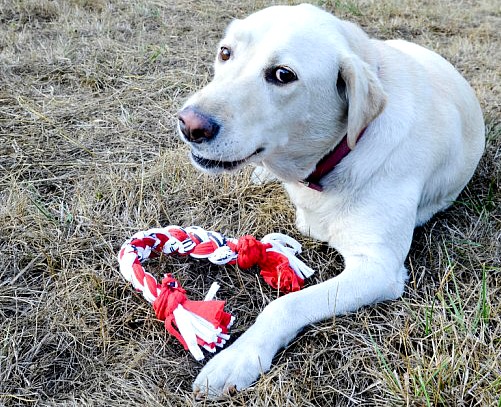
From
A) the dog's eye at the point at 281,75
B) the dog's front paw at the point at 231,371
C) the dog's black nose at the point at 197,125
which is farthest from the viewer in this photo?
the dog's eye at the point at 281,75

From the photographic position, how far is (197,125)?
1831mm

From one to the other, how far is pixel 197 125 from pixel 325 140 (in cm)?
58

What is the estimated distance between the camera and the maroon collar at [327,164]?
2189mm

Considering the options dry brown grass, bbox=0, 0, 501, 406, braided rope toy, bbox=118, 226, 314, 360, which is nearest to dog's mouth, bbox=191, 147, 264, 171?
braided rope toy, bbox=118, 226, 314, 360

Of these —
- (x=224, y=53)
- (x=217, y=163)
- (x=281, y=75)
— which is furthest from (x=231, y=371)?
(x=224, y=53)

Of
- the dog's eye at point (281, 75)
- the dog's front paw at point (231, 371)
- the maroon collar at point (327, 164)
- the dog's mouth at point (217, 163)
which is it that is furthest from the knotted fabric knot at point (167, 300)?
the dog's eye at point (281, 75)

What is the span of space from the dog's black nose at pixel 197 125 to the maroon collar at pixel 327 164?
56 cm

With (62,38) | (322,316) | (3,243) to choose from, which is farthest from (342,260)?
(62,38)

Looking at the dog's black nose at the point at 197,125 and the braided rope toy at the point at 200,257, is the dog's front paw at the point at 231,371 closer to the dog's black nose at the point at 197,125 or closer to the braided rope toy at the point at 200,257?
the braided rope toy at the point at 200,257

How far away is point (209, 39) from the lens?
4426 mm

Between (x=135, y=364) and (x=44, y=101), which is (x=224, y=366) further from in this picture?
(x=44, y=101)

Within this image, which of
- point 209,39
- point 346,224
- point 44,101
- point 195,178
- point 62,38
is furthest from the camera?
point 209,39

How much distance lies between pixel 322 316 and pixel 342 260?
0.43 m

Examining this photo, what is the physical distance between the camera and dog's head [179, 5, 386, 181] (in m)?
1.88
